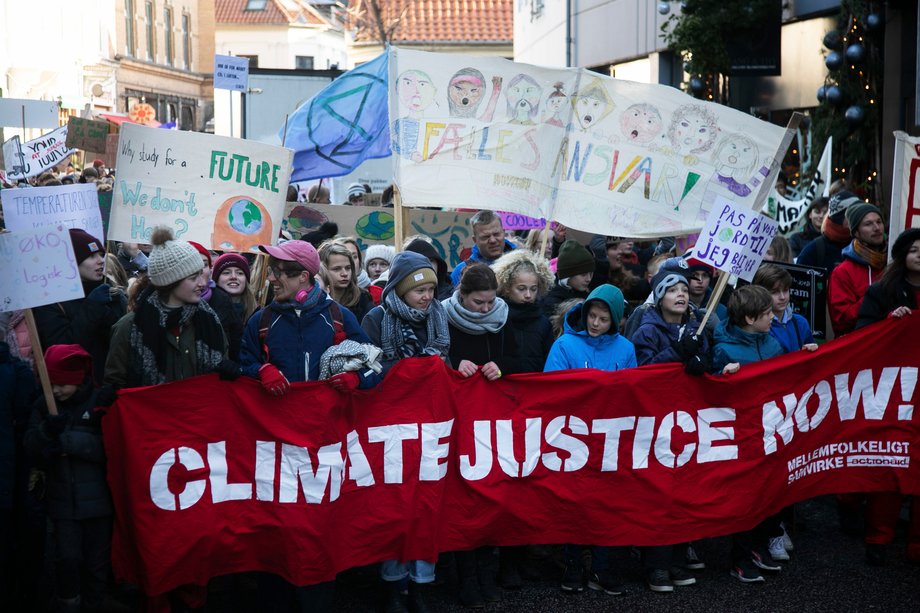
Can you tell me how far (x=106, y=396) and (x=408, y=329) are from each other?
1.48 meters

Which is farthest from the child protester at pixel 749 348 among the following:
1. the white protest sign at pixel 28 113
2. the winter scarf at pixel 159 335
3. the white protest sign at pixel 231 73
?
the white protest sign at pixel 28 113

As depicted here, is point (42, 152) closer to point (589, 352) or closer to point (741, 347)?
point (589, 352)

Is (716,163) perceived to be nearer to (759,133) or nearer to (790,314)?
(759,133)

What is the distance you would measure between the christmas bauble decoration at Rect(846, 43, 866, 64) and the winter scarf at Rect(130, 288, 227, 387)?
9954 mm

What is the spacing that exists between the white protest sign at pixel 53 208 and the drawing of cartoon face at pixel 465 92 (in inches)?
97.0

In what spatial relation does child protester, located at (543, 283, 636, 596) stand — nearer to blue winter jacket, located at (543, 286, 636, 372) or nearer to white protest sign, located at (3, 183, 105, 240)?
blue winter jacket, located at (543, 286, 636, 372)

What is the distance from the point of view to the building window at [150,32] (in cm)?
4959

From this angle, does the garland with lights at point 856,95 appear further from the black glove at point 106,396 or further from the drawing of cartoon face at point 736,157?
the black glove at point 106,396

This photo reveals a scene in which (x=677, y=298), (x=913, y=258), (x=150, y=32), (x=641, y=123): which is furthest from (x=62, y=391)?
(x=150, y=32)

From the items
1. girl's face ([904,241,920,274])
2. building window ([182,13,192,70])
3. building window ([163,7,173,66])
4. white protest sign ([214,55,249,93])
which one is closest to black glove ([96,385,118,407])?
girl's face ([904,241,920,274])

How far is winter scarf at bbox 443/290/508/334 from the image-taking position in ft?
19.6

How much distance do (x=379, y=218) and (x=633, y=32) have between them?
1226cm

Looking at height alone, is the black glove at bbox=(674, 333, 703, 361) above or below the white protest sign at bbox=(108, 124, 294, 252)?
below

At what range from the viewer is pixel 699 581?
6059mm
